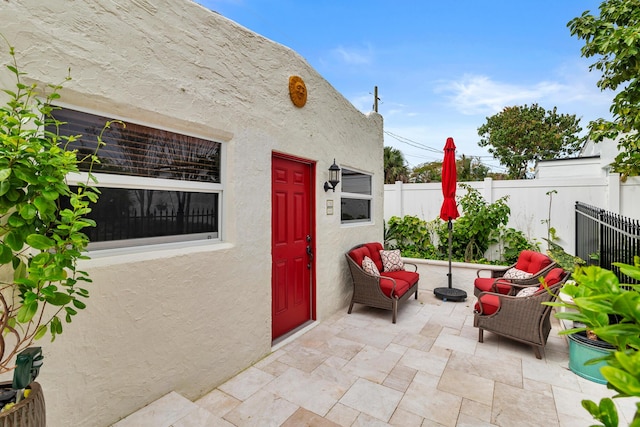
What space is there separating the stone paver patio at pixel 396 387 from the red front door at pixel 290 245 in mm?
418

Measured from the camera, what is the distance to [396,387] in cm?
286

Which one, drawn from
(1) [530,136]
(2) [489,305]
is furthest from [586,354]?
→ (1) [530,136]

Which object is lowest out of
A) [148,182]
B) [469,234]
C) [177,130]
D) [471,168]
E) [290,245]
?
[469,234]

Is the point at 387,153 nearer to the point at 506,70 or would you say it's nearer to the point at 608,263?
the point at 506,70

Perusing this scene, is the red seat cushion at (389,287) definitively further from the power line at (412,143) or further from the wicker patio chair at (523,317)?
the power line at (412,143)

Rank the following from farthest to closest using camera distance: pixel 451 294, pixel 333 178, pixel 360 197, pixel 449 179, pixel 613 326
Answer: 1. pixel 360 197
2. pixel 449 179
3. pixel 451 294
4. pixel 333 178
5. pixel 613 326

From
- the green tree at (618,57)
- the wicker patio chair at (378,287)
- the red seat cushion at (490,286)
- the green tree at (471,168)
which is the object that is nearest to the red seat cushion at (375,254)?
the wicker patio chair at (378,287)

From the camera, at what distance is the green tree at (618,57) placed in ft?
12.7

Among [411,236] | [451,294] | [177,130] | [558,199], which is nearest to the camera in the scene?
[177,130]

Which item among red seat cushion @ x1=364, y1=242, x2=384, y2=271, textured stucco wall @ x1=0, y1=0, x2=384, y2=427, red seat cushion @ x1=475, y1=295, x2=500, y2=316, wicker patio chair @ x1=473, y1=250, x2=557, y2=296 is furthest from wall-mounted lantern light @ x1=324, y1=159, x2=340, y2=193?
wicker patio chair @ x1=473, y1=250, x2=557, y2=296

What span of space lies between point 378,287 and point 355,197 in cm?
196

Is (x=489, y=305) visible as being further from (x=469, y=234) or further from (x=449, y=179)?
(x=469, y=234)

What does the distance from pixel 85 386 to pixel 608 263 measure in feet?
19.7

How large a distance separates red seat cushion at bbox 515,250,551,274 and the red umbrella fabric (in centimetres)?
133
